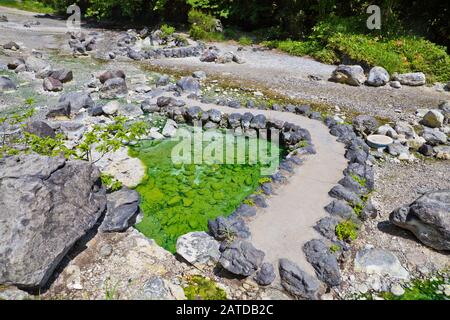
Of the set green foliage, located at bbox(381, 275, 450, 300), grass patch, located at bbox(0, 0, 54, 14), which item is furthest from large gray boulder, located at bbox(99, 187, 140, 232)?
grass patch, located at bbox(0, 0, 54, 14)

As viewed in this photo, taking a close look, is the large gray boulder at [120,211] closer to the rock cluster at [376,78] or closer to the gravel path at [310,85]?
the gravel path at [310,85]

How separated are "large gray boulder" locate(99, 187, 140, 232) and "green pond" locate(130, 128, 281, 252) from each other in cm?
41

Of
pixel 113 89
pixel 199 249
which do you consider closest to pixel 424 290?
pixel 199 249

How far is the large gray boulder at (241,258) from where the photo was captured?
5613 millimetres

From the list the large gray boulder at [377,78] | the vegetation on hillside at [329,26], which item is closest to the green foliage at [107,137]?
the large gray boulder at [377,78]

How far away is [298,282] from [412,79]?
12.4 metres

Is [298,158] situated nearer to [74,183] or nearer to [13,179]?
[74,183]

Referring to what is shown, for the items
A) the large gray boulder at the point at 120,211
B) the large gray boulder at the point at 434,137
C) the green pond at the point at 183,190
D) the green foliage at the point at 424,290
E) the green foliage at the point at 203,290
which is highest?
the large gray boulder at the point at 434,137

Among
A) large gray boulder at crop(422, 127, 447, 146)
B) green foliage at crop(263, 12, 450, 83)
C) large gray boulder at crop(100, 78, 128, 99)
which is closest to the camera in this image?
large gray boulder at crop(422, 127, 447, 146)

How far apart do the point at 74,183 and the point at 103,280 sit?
1.65 metres

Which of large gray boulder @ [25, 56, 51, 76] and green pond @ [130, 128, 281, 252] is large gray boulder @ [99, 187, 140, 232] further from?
large gray boulder @ [25, 56, 51, 76]

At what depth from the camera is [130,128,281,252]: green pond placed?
736cm

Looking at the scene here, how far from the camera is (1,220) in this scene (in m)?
5.01

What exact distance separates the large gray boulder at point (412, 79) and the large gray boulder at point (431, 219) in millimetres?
9652
